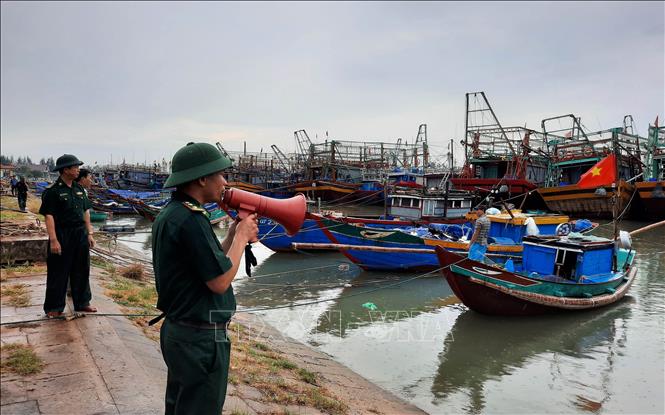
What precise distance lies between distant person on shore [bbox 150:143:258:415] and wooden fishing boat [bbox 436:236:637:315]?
730 centimetres

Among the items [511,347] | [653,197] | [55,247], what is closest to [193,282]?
[55,247]

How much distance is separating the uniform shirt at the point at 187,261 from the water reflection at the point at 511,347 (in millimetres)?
4768

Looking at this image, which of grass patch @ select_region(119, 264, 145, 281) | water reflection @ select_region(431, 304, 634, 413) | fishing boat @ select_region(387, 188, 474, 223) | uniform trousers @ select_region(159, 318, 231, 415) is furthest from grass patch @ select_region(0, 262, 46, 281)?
fishing boat @ select_region(387, 188, 474, 223)

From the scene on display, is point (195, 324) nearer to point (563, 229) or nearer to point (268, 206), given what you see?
point (268, 206)

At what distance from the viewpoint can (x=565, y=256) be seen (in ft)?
31.6

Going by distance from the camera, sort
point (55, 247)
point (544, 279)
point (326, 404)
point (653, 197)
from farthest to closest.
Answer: point (653, 197) < point (544, 279) < point (55, 247) < point (326, 404)

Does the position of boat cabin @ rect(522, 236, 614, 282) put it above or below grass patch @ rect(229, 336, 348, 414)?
above

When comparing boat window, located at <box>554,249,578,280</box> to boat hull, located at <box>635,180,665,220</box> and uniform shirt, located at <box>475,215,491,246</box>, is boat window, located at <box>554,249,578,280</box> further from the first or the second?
boat hull, located at <box>635,180,665,220</box>

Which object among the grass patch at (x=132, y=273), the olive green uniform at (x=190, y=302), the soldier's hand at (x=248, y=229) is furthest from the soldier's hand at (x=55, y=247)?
the grass patch at (x=132, y=273)

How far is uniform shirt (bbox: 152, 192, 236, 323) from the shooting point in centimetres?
194

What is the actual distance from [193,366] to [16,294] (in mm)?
4702

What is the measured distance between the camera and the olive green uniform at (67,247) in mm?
4570

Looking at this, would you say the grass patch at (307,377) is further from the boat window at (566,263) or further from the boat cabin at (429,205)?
the boat cabin at (429,205)

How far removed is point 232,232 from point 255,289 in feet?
32.0
